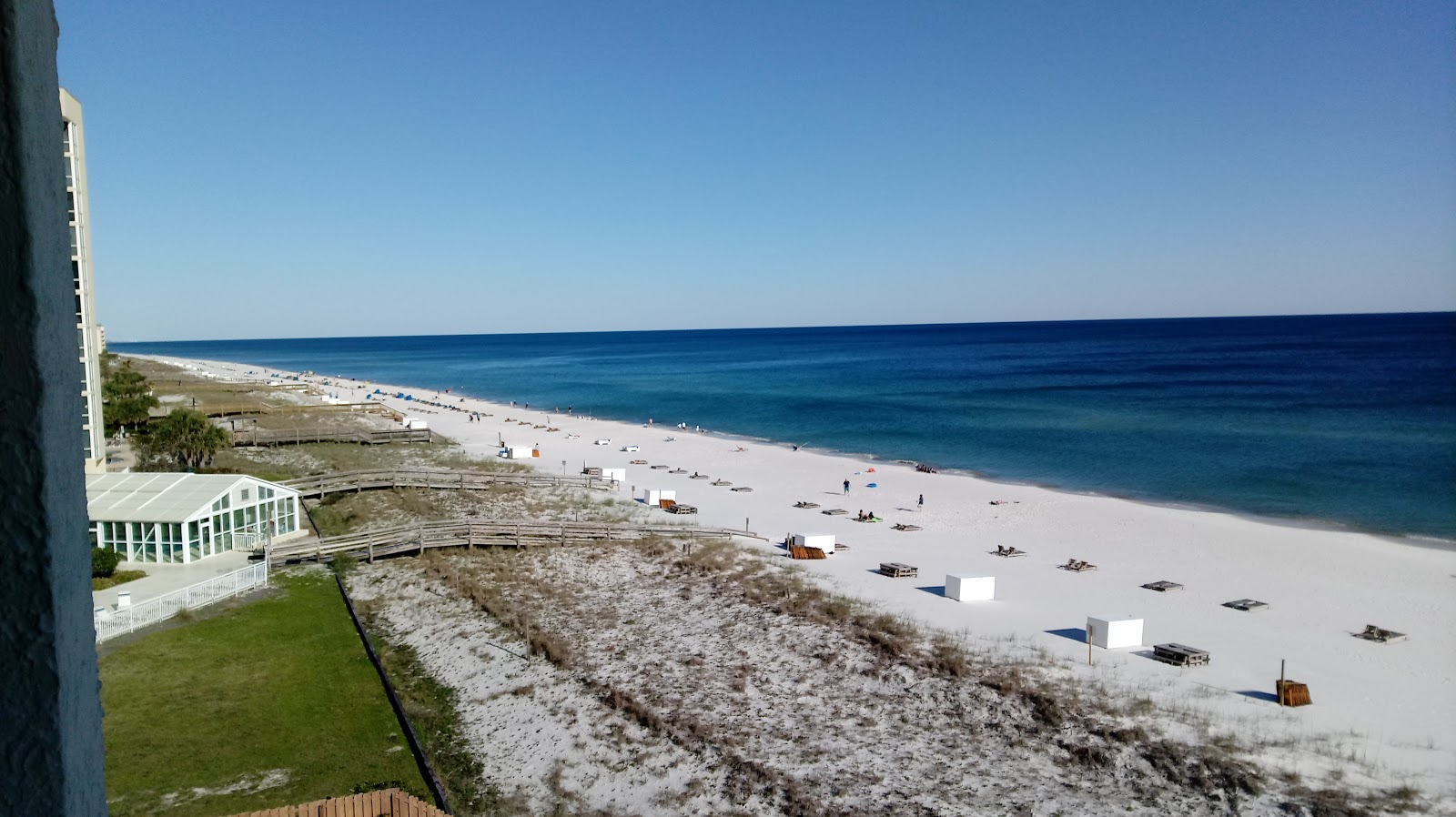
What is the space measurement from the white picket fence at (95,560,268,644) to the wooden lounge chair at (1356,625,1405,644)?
29.3 metres

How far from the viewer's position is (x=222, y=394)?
7675 centimetres

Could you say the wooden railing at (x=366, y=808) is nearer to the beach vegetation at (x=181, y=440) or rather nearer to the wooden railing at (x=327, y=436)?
the beach vegetation at (x=181, y=440)

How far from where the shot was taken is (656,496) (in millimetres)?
37656

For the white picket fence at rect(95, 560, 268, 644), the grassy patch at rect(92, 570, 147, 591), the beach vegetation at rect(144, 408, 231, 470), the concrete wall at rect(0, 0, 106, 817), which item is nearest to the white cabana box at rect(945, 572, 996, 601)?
the white picket fence at rect(95, 560, 268, 644)

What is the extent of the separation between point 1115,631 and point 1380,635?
25.6ft

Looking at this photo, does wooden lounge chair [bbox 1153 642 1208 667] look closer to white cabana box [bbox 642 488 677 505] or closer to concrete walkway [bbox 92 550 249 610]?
white cabana box [bbox 642 488 677 505]

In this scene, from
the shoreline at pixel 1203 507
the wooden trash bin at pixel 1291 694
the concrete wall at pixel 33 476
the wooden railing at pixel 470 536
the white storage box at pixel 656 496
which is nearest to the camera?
the concrete wall at pixel 33 476

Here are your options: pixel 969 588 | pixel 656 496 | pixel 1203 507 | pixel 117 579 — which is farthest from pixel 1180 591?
pixel 117 579

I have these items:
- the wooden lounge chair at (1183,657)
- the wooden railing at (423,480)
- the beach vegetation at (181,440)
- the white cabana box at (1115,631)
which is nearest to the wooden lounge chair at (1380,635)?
the wooden lounge chair at (1183,657)

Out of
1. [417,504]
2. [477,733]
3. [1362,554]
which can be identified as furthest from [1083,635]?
[417,504]

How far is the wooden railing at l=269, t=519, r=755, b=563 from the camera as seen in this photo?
26975 mm

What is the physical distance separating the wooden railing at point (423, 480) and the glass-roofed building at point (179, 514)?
7.33 meters

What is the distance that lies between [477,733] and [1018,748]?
10.00 meters

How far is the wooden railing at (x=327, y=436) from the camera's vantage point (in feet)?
168
